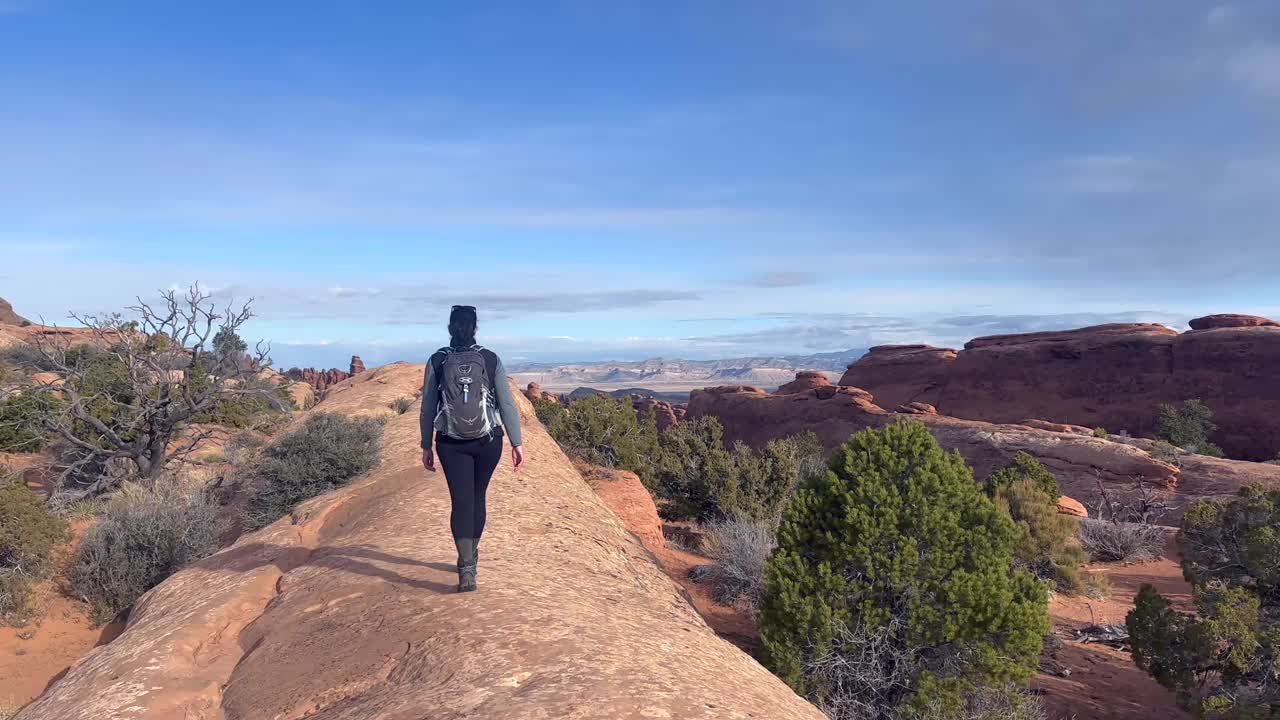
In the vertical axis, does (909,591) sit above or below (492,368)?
below

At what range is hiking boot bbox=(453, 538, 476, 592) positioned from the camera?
17.6 ft

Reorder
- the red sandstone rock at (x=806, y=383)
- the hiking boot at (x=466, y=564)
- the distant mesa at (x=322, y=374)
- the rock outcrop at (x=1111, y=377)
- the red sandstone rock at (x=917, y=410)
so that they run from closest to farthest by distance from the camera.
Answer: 1. the hiking boot at (x=466, y=564)
2. the rock outcrop at (x=1111, y=377)
3. the red sandstone rock at (x=917, y=410)
4. the red sandstone rock at (x=806, y=383)
5. the distant mesa at (x=322, y=374)

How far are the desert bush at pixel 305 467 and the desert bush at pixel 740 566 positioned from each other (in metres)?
5.72

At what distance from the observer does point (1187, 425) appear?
4181 cm

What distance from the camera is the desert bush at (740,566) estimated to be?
1116 centimetres

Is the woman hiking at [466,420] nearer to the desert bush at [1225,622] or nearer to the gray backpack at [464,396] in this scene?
the gray backpack at [464,396]

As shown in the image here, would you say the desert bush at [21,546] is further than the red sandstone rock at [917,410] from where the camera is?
No

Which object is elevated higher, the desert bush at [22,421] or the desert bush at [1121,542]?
the desert bush at [22,421]

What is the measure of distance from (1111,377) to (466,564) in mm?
58335

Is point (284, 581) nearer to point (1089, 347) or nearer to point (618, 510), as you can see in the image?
point (618, 510)

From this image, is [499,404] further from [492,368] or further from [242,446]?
[242,446]

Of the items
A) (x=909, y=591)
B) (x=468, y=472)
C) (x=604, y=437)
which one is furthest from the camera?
(x=604, y=437)

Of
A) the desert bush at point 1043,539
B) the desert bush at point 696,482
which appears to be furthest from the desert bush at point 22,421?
the desert bush at point 1043,539

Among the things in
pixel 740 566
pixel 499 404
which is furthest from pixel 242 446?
pixel 499 404
